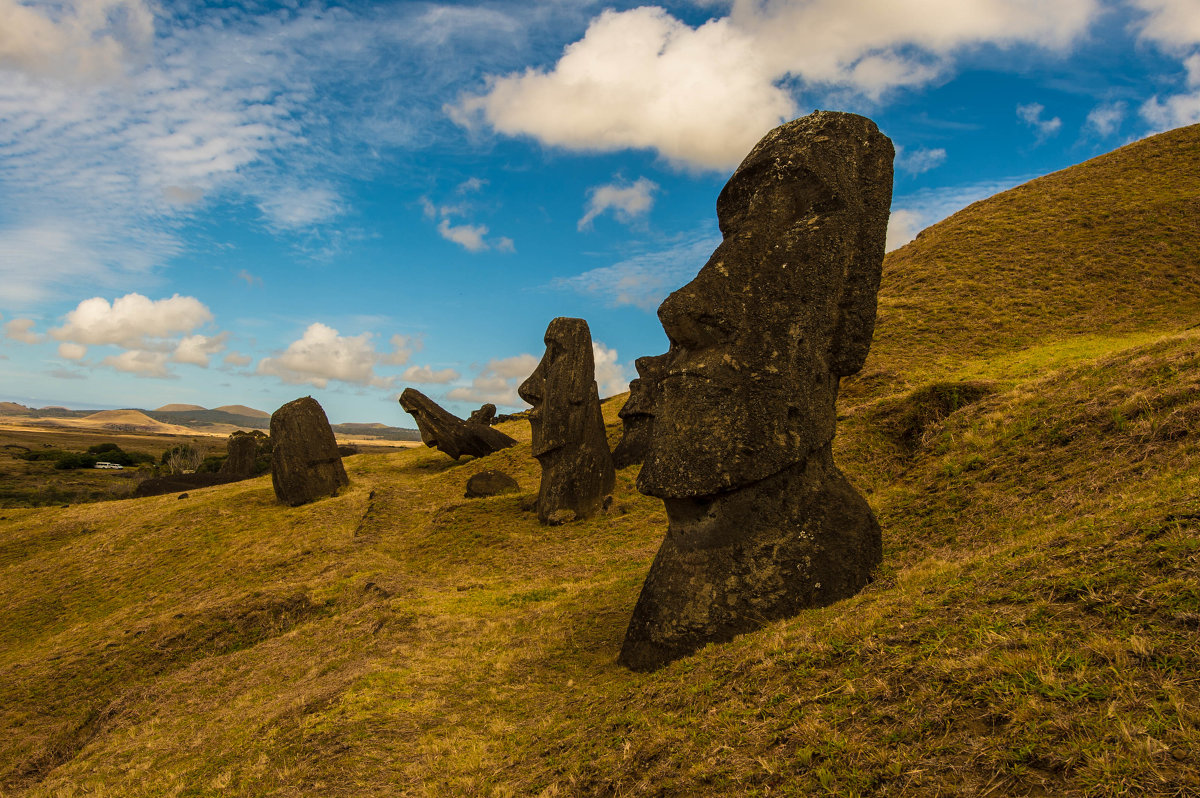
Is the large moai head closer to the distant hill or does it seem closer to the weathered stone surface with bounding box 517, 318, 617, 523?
the weathered stone surface with bounding box 517, 318, 617, 523

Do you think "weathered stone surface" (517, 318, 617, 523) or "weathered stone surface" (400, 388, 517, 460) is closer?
"weathered stone surface" (517, 318, 617, 523)

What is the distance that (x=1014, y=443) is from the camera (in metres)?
11.1

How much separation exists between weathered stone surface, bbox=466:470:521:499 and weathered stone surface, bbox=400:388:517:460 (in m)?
7.20

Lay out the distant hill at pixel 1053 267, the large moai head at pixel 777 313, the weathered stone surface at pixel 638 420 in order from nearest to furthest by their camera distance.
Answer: the large moai head at pixel 777 313, the weathered stone surface at pixel 638 420, the distant hill at pixel 1053 267

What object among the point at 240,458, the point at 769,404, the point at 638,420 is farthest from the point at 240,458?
the point at 769,404

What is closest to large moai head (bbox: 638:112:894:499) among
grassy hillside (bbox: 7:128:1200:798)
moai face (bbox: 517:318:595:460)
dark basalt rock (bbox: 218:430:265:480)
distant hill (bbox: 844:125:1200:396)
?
grassy hillside (bbox: 7:128:1200:798)

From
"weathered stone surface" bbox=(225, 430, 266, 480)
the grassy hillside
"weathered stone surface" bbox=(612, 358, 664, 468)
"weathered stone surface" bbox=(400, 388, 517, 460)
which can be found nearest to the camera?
the grassy hillside

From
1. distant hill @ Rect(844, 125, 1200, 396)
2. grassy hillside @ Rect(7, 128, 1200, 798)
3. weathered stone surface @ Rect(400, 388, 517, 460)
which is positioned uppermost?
distant hill @ Rect(844, 125, 1200, 396)

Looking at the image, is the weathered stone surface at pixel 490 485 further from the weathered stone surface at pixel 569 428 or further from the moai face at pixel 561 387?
the moai face at pixel 561 387

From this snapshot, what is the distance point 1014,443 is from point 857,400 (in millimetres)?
9850

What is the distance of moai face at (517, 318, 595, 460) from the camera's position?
57.2 feet

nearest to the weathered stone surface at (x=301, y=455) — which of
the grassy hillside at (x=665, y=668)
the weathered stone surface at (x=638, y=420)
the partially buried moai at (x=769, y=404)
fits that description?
the grassy hillside at (x=665, y=668)

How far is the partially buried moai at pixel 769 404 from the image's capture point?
289 inches

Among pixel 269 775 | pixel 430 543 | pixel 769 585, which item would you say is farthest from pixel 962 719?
pixel 430 543
